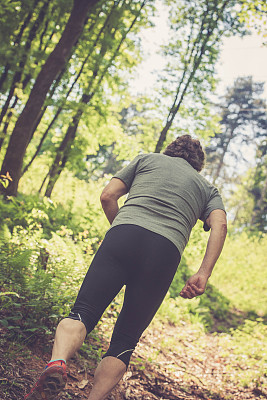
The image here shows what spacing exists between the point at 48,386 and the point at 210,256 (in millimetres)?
1275

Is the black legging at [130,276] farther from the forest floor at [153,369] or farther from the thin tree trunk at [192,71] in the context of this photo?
the thin tree trunk at [192,71]

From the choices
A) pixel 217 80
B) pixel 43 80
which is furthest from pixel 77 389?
pixel 217 80

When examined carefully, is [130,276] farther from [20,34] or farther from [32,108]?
[20,34]

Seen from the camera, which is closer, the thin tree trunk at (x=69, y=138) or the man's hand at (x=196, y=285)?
the man's hand at (x=196, y=285)

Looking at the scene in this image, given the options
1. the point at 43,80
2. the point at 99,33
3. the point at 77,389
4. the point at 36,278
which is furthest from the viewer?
the point at 99,33

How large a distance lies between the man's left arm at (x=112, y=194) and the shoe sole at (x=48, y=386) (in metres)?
1.17

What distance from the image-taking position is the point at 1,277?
126 inches

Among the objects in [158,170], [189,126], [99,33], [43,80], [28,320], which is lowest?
[28,320]

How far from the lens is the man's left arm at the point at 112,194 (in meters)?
2.40

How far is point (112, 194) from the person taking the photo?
94.9 inches

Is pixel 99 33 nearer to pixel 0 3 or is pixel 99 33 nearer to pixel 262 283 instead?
pixel 0 3

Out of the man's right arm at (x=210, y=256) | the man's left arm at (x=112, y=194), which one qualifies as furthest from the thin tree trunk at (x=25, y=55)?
the man's right arm at (x=210, y=256)

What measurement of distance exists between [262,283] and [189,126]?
19.5ft

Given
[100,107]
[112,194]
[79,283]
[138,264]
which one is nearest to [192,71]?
[100,107]
